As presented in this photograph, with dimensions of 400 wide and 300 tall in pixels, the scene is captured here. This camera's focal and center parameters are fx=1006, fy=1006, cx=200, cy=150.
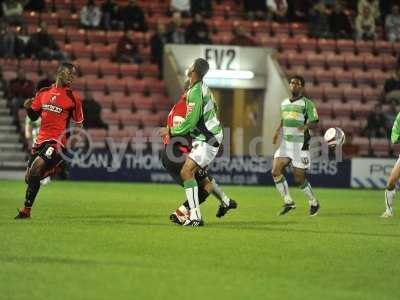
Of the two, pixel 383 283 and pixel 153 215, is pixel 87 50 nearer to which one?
pixel 153 215

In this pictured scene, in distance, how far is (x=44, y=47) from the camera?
2758cm

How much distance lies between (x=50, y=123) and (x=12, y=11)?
14.6 meters

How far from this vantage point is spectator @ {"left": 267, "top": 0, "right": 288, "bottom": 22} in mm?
30781

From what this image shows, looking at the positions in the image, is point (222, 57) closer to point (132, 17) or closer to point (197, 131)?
point (132, 17)

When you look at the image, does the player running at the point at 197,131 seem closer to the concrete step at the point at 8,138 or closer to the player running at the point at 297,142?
the player running at the point at 297,142

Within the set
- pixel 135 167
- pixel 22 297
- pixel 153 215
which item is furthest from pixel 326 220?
pixel 135 167

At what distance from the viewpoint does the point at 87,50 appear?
94.3ft

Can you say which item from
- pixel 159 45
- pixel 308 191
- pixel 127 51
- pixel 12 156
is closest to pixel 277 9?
pixel 159 45

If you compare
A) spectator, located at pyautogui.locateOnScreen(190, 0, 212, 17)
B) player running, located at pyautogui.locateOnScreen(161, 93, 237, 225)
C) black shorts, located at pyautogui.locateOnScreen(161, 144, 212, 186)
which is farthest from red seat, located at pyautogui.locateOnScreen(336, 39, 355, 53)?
black shorts, located at pyautogui.locateOnScreen(161, 144, 212, 186)

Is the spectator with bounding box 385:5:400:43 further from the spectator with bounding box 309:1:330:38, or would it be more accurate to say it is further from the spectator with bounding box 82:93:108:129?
the spectator with bounding box 82:93:108:129

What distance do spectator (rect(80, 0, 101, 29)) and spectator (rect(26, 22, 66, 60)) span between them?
170 cm

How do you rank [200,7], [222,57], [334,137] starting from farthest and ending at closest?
[200,7]
[222,57]
[334,137]

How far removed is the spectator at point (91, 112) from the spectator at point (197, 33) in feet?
12.0

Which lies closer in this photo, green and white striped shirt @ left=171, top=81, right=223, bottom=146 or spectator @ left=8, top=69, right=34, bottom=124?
green and white striped shirt @ left=171, top=81, right=223, bottom=146
